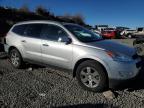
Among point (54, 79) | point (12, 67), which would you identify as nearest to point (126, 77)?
point (54, 79)

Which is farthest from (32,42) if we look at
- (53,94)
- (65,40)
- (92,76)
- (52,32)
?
Result: (92,76)

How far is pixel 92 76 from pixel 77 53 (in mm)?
704

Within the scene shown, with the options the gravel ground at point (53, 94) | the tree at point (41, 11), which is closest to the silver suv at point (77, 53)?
the gravel ground at point (53, 94)

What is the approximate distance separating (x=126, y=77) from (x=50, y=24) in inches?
108

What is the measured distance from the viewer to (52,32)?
6.85 meters

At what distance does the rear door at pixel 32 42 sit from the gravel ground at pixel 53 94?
23.7 inches

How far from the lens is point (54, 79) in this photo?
6883mm

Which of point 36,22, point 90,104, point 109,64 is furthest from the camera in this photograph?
point 36,22

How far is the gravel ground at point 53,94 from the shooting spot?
5035 mm

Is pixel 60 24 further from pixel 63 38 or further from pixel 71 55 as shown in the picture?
pixel 71 55

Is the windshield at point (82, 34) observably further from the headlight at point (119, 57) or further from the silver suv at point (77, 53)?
the headlight at point (119, 57)

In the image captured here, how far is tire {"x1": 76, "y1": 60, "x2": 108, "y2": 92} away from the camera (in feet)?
18.5

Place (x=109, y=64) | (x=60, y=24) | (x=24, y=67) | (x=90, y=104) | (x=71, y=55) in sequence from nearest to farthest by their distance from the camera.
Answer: (x=90, y=104) → (x=109, y=64) → (x=71, y=55) → (x=60, y=24) → (x=24, y=67)

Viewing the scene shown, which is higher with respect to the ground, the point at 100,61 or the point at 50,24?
the point at 50,24
